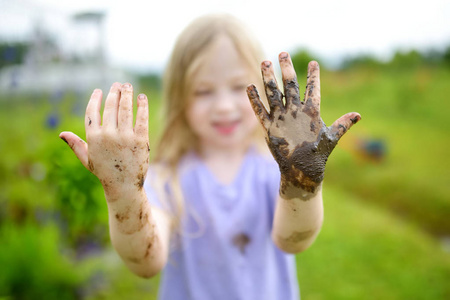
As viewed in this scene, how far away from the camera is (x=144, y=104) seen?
40.1 inches

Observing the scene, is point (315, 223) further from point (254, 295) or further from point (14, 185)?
point (14, 185)

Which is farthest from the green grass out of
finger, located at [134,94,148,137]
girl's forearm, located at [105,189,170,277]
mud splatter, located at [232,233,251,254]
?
finger, located at [134,94,148,137]

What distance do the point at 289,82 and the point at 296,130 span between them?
0.15 meters

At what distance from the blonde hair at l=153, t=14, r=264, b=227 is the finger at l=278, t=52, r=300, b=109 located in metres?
0.66

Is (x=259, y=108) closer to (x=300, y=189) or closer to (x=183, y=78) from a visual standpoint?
(x=300, y=189)

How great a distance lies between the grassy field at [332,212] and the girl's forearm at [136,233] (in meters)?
1.32

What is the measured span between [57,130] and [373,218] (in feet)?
13.2

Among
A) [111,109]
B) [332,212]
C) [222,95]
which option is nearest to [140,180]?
[111,109]

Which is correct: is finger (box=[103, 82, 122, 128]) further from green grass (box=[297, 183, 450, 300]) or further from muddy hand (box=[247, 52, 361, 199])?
green grass (box=[297, 183, 450, 300])

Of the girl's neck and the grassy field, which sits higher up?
the girl's neck

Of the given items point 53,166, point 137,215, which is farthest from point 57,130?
point 137,215

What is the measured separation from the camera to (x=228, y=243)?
1.72 m

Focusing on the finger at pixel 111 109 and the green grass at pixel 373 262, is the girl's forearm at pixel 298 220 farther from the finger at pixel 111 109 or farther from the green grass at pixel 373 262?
the green grass at pixel 373 262

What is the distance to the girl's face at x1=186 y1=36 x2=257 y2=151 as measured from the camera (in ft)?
5.36
